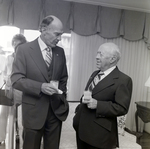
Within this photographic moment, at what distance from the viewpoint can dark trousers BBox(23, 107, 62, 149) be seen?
0.83 meters

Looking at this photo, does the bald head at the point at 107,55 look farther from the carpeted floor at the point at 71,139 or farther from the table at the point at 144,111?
the table at the point at 144,111

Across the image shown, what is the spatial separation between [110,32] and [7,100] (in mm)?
1291

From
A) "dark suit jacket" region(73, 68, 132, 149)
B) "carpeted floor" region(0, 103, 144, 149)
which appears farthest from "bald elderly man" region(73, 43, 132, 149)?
"carpeted floor" region(0, 103, 144, 149)

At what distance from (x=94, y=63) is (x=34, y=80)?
1216 millimetres

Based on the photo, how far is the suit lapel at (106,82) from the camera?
0.87m

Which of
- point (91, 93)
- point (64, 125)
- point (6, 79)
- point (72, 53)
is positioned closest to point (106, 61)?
point (91, 93)

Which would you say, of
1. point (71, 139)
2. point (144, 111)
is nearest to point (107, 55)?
point (71, 139)

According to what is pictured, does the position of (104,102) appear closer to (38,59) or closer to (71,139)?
(38,59)

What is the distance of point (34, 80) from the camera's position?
0.81m

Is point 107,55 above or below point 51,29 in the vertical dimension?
below

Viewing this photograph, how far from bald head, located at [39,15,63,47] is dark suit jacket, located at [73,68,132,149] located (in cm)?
30

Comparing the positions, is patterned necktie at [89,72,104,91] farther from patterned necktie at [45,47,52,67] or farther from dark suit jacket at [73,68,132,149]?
patterned necktie at [45,47,52,67]

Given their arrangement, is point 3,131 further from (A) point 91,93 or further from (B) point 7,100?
(A) point 91,93

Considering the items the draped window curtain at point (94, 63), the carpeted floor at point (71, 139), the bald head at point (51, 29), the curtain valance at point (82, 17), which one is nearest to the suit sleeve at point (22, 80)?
the bald head at point (51, 29)
